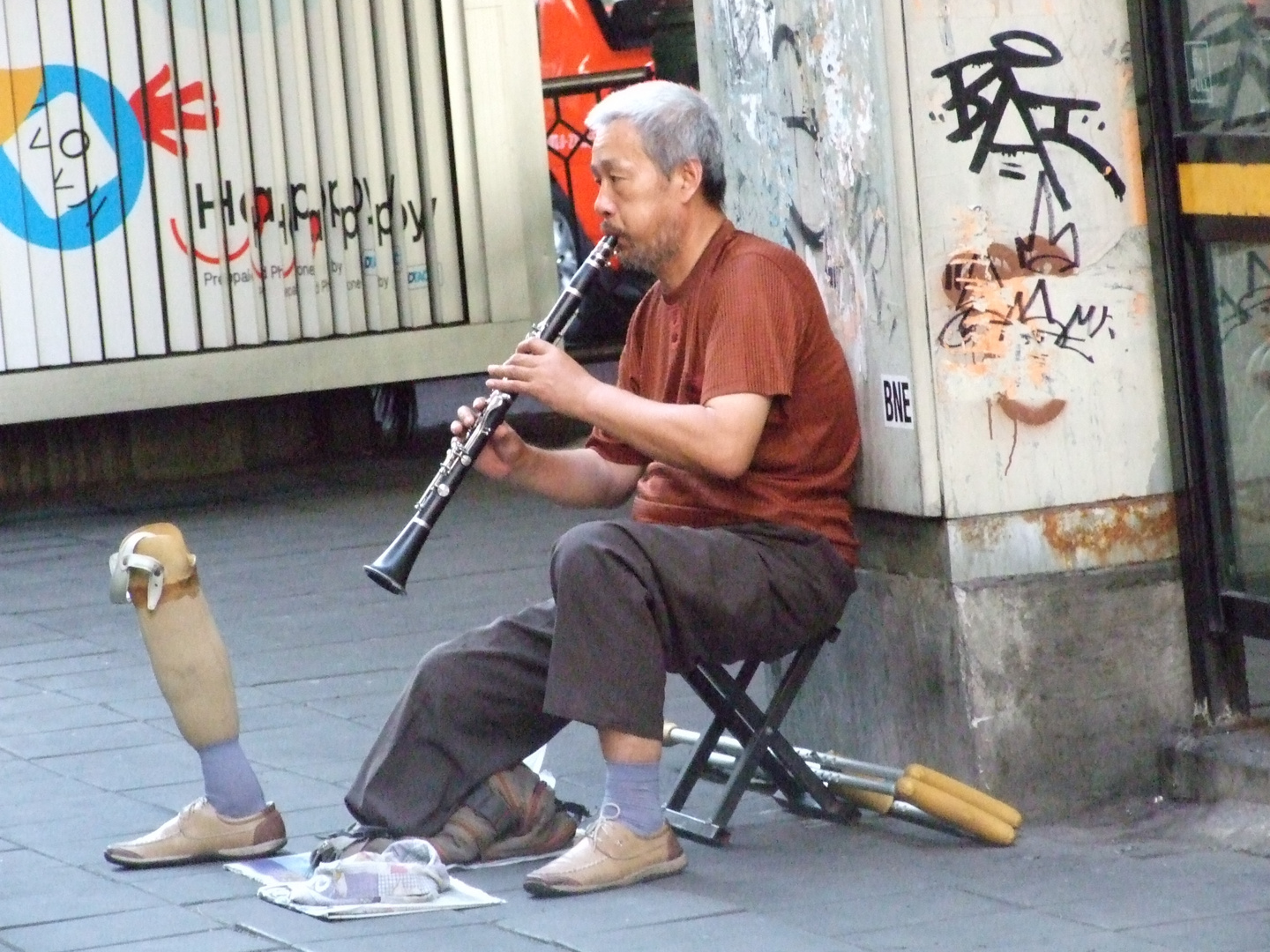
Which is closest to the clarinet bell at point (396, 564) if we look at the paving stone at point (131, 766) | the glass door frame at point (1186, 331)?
the paving stone at point (131, 766)

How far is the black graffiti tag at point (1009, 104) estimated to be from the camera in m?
4.54

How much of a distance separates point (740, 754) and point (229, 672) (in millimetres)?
1003

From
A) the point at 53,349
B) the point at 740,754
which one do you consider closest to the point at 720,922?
the point at 740,754

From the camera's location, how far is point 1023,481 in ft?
15.1

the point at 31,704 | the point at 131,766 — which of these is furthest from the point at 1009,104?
the point at 31,704

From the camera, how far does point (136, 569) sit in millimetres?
4562

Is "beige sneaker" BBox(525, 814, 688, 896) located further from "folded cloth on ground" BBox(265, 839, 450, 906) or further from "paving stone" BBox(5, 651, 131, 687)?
"paving stone" BBox(5, 651, 131, 687)

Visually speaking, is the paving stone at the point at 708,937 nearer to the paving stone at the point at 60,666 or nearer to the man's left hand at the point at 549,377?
the man's left hand at the point at 549,377

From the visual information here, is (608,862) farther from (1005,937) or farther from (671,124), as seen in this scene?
(671,124)

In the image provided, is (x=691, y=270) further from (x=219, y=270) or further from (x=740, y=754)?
(x=219, y=270)

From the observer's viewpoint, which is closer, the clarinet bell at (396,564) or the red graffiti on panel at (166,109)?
the clarinet bell at (396,564)

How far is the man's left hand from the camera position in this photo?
14.5 ft

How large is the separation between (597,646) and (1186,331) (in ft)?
4.34

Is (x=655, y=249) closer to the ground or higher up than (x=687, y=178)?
closer to the ground
